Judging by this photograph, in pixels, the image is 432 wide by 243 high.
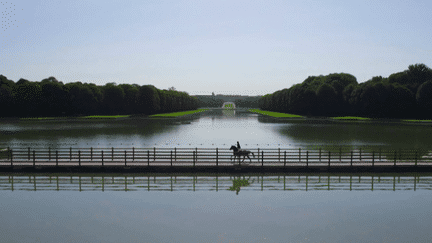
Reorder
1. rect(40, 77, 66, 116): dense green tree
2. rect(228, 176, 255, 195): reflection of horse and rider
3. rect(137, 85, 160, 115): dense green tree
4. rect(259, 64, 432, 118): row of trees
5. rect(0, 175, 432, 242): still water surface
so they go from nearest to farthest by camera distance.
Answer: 1. rect(0, 175, 432, 242): still water surface
2. rect(228, 176, 255, 195): reflection of horse and rider
3. rect(259, 64, 432, 118): row of trees
4. rect(40, 77, 66, 116): dense green tree
5. rect(137, 85, 160, 115): dense green tree

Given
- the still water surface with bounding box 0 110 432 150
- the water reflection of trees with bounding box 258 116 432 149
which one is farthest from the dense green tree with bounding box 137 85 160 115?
the water reflection of trees with bounding box 258 116 432 149

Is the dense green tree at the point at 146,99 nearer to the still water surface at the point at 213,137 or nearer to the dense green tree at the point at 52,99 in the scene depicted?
the dense green tree at the point at 52,99

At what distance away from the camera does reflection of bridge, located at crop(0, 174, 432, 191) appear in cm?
1788

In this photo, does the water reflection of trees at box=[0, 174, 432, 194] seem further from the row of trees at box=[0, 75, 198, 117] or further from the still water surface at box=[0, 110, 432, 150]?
the row of trees at box=[0, 75, 198, 117]

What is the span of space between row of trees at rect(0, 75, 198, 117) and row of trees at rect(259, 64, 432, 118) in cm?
5726

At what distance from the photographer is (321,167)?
21.7 metres

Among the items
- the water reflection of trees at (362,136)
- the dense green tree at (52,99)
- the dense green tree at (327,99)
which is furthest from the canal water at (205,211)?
the dense green tree at (52,99)

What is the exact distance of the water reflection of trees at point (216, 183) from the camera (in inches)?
704

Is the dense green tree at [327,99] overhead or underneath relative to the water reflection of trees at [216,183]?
overhead

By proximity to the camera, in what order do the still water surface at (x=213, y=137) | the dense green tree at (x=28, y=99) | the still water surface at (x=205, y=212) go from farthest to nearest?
the dense green tree at (x=28, y=99), the still water surface at (x=213, y=137), the still water surface at (x=205, y=212)

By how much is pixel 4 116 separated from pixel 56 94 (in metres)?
17.5

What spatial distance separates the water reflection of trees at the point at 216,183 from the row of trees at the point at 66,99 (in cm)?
10486

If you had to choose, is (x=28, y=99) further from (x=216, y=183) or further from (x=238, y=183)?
(x=238, y=183)

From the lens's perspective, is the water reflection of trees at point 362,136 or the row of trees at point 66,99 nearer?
the water reflection of trees at point 362,136
